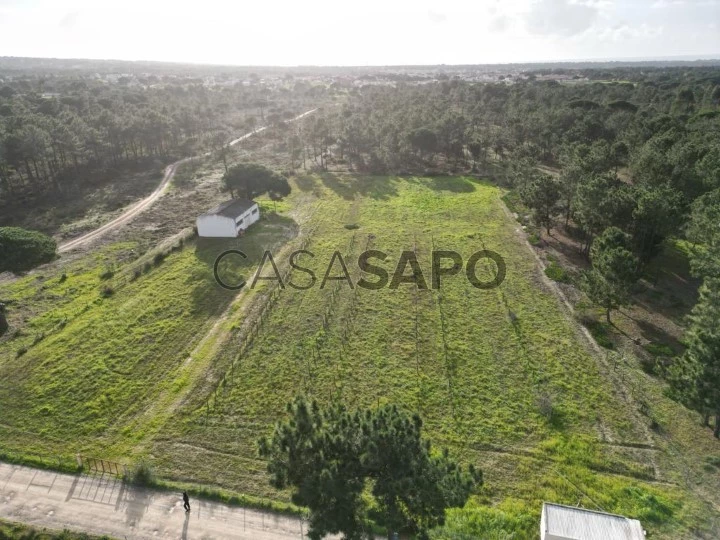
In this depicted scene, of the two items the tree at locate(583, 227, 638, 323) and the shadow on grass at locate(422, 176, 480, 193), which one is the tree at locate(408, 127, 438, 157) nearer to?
the shadow on grass at locate(422, 176, 480, 193)

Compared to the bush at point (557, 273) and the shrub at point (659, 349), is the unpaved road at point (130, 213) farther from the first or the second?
the shrub at point (659, 349)

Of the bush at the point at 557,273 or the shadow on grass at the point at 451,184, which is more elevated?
the bush at the point at 557,273

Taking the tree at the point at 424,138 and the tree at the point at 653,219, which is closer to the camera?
the tree at the point at 653,219

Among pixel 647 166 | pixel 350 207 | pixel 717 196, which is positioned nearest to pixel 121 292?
pixel 350 207

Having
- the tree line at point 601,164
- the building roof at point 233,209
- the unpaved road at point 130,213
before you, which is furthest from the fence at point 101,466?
the unpaved road at point 130,213

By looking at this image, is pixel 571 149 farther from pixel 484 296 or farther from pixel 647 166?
pixel 484 296

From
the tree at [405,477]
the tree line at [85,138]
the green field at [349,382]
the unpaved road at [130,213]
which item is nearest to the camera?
the tree at [405,477]

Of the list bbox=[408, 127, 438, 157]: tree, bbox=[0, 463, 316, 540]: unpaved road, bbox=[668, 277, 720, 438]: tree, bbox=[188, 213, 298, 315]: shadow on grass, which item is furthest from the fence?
bbox=[408, 127, 438, 157]: tree
